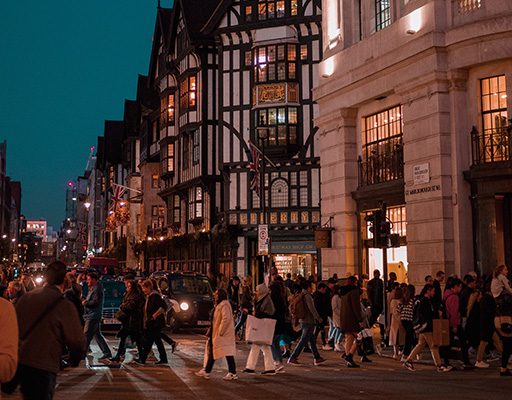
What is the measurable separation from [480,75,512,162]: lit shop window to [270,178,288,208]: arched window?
21509 millimetres

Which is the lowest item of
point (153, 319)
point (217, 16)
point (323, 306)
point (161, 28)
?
point (153, 319)

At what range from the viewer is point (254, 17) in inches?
1709

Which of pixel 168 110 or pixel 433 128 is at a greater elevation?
pixel 168 110

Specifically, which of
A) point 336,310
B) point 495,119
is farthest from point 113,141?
point 336,310

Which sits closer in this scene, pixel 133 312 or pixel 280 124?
pixel 133 312

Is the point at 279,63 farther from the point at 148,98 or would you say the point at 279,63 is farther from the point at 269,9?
the point at 148,98

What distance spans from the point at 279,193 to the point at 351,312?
26.8 metres

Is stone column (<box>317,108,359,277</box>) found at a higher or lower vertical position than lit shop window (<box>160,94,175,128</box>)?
lower

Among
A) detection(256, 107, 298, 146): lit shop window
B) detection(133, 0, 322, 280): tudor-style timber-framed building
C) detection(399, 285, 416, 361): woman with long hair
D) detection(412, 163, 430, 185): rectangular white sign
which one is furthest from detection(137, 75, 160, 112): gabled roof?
detection(399, 285, 416, 361): woman with long hair

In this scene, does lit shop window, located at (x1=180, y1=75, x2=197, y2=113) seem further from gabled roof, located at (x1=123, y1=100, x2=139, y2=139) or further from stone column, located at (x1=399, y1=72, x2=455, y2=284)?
stone column, located at (x1=399, y1=72, x2=455, y2=284)

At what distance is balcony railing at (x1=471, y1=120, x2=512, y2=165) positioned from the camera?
812 inches

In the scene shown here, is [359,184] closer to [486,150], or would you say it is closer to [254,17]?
[486,150]

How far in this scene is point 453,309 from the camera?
16.2 metres

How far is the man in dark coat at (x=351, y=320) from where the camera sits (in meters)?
15.7
